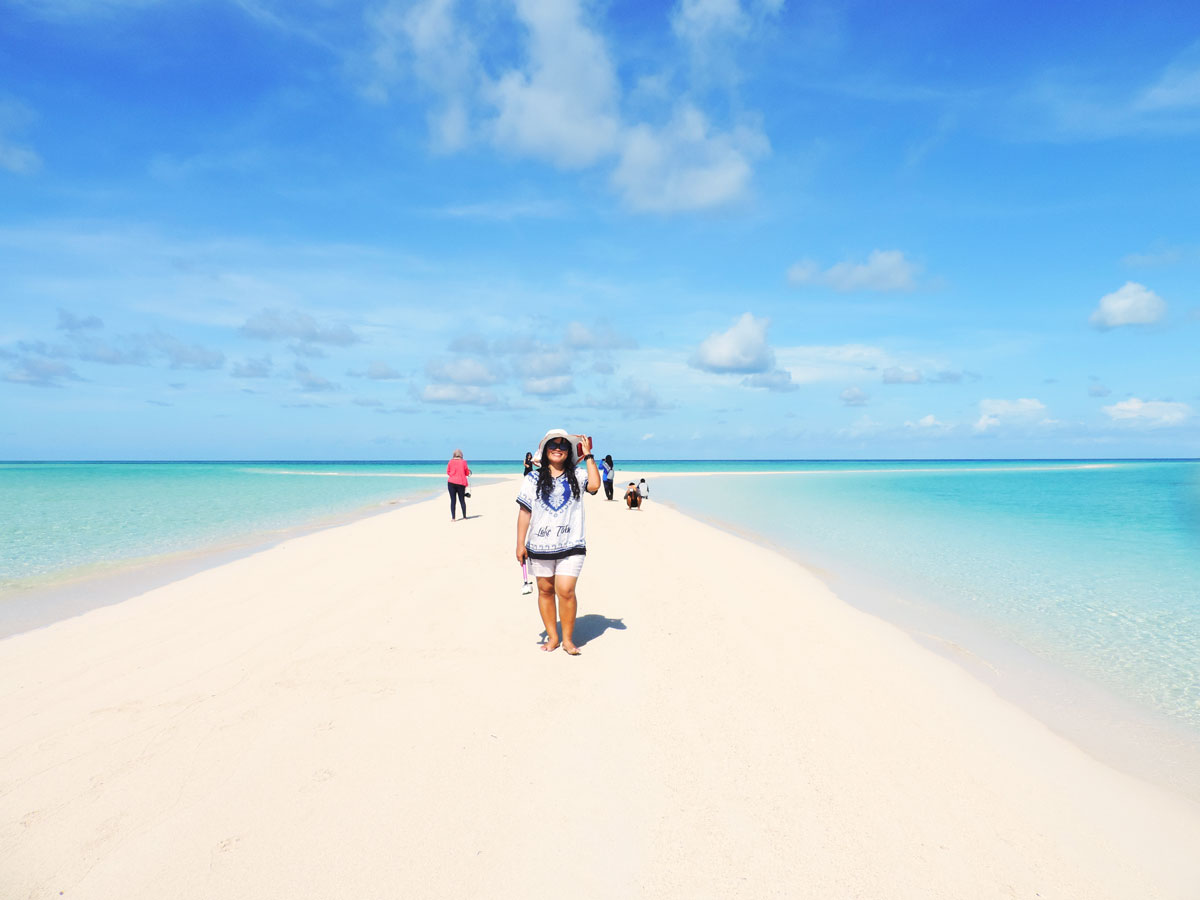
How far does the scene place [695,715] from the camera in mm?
4891

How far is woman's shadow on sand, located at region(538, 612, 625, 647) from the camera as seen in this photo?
6.88m

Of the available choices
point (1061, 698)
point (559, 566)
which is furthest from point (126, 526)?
point (1061, 698)

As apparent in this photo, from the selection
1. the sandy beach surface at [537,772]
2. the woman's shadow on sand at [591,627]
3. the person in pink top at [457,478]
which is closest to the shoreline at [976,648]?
the sandy beach surface at [537,772]

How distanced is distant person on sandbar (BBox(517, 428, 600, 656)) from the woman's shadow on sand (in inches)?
21.3

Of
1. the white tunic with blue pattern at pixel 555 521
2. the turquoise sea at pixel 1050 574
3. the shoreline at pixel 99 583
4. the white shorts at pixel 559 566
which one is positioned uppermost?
the white tunic with blue pattern at pixel 555 521

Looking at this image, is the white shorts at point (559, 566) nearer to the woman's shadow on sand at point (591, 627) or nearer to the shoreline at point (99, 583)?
the woman's shadow on sand at point (591, 627)

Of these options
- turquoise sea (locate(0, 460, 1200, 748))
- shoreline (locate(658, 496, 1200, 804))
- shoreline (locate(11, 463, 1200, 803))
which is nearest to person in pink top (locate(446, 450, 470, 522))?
turquoise sea (locate(0, 460, 1200, 748))

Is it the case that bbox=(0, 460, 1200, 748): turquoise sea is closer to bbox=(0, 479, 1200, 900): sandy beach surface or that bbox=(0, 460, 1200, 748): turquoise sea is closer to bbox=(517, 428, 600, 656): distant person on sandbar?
bbox=(0, 479, 1200, 900): sandy beach surface

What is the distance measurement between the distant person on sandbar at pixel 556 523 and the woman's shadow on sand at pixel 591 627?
1.77 feet

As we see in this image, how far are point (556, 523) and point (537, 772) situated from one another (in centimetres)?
254

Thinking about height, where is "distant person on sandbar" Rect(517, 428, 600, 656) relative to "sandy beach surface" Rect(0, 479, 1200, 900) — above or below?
above

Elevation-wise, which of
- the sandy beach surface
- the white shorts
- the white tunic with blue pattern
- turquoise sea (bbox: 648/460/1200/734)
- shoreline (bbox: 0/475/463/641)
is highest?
the white tunic with blue pattern

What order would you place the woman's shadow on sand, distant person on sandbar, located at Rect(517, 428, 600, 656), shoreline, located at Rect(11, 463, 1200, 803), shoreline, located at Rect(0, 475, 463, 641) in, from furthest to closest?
1. shoreline, located at Rect(0, 475, 463, 641)
2. the woman's shadow on sand
3. distant person on sandbar, located at Rect(517, 428, 600, 656)
4. shoreline, located at Rect(11, 463, 1200, 803)

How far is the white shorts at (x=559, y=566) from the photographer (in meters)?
6.20
